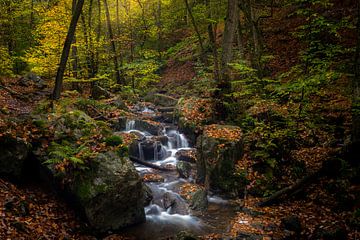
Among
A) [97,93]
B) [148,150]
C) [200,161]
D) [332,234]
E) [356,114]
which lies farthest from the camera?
[97,93]

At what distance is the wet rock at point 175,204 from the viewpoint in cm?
992

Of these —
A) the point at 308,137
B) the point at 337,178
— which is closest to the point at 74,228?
the point at 337,178

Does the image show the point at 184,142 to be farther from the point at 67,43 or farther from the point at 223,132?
the point at 67,43

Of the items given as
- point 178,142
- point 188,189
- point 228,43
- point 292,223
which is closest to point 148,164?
point 178,142

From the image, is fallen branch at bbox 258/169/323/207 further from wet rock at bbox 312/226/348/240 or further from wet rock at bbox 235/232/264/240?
wet rock at bbox 312/226/348/240

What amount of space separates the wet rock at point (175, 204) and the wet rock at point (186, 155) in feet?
9.88

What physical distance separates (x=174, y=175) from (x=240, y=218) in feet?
13.4

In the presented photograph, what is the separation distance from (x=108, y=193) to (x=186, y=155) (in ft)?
19.2

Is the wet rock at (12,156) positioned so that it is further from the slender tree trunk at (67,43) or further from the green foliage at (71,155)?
the slender tree trunk at (67,43)

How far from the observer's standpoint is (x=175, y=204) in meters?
10.2

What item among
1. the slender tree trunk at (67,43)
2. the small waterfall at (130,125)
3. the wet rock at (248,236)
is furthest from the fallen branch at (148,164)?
the wet rock at (248,236)

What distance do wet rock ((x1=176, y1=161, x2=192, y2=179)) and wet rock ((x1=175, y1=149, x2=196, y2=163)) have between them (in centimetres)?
67

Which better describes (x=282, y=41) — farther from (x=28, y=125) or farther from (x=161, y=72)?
(x=28, y=125)

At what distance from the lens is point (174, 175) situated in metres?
12.6
